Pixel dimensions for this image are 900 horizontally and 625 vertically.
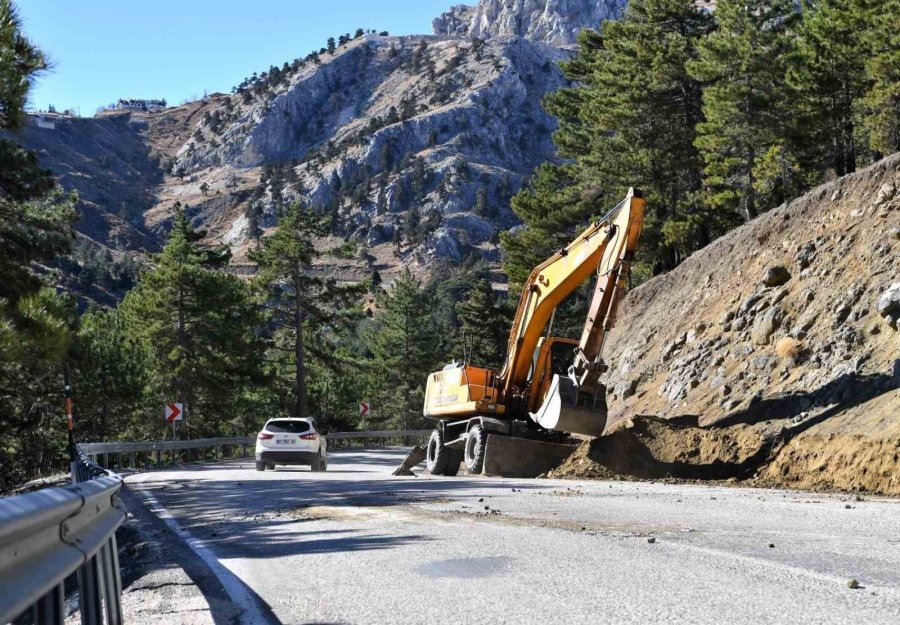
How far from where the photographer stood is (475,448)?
2162 cm

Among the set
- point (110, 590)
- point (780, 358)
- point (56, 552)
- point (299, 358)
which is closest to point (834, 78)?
point (780, 358)

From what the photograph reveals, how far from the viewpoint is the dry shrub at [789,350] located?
23.1m

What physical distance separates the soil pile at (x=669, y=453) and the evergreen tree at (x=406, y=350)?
5434 cm

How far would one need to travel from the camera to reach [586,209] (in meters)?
46.7

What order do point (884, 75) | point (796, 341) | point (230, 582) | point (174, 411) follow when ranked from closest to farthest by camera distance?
point (230, 582)
point (796, 341)
point (884, 75)
point (174, 411)

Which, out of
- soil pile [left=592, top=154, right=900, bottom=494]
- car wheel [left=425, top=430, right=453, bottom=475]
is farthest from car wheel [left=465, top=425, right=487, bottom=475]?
soil pile [left=592, top=154, right=900, bottom=494]

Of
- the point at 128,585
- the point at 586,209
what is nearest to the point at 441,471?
the point at 128,585

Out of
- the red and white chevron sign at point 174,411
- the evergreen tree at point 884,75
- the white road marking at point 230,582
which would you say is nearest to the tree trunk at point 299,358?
the red and white chevron sign at point 174,411

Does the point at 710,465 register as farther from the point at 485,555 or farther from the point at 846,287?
the point at 485,555

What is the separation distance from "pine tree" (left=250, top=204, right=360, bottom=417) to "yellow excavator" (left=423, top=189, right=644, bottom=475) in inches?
1198

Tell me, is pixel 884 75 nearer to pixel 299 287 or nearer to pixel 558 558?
pixel 299 287

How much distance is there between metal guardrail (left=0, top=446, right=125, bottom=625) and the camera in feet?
10.2

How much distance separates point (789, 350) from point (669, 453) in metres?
5.34

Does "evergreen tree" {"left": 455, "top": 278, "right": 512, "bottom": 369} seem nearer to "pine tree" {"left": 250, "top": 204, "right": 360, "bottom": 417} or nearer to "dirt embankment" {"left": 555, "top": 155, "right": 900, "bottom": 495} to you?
"pine tree" {"left": 250, "top": 204, "right": 360, "bottom": 417}
